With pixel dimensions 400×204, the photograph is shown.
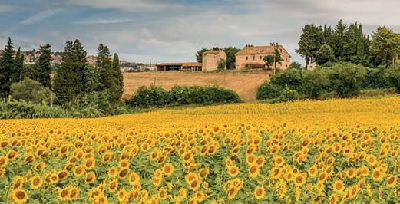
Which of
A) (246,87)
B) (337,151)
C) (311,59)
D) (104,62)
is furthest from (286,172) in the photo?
(311,59)

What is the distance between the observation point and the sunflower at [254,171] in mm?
5358

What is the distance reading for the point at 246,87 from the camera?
79625 mm

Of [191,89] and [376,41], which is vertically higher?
[376,41]

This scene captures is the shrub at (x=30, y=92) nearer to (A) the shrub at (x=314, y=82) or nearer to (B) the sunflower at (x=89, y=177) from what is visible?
(A) the shrub at (x=314, y=82)

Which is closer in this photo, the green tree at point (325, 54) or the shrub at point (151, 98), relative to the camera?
the shrub at point (151, 98)

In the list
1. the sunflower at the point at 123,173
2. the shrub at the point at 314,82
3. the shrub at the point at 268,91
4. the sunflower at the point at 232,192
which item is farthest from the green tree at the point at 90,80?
the sunflower at the point at 232,192

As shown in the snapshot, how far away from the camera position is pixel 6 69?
2480 inches

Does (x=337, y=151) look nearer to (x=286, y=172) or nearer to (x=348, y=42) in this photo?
(x=286, y=172)

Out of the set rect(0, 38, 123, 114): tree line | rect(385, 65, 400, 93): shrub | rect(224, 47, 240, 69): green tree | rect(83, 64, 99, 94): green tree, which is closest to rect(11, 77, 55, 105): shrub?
rect(0, 38, 123, 114): tree line

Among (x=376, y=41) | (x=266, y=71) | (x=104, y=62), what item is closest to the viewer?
(x=104, y=62)

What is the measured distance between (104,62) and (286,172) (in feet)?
202

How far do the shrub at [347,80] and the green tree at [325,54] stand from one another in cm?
3428

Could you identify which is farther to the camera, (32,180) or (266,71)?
(266,71)

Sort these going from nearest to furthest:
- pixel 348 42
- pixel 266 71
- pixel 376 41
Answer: pixel 376 41 < pixel 348 42 < pixel 266 71
